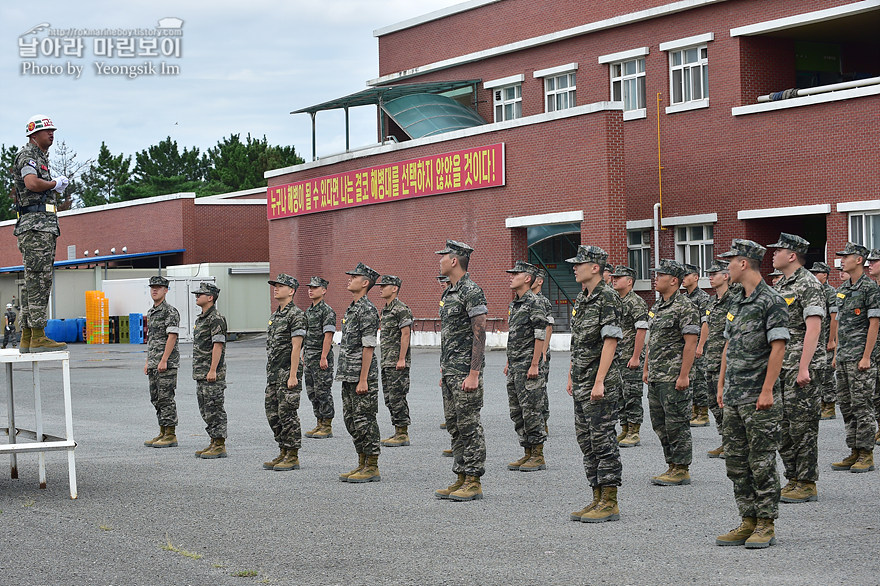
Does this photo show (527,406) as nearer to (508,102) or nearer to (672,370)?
(672,370)

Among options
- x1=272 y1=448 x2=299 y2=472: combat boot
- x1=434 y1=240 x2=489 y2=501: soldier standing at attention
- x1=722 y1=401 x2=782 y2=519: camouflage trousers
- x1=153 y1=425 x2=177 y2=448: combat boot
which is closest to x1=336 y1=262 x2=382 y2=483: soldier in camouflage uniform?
x1=272 y1=448 x2=299 y2=472: combat boot

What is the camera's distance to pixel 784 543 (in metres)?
7.73

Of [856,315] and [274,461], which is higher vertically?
[856,315]

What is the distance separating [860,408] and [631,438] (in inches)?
121

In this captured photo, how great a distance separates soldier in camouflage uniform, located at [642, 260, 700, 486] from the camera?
405 inches

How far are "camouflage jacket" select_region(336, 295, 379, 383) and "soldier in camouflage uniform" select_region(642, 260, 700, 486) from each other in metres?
2.97

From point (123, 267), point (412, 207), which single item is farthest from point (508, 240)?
point (123, 267)

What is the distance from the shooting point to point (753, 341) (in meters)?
7.82

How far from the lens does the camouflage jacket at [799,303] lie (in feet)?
30.6

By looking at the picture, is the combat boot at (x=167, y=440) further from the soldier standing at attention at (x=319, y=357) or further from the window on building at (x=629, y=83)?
the window on building at (x=629, y=83)

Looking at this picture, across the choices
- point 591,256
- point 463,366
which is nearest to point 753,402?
point 591,256

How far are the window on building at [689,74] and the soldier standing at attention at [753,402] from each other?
2366 centimetres

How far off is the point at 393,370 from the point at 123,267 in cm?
4283

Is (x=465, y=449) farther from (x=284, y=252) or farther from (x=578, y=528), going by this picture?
(x=284, y=252)
